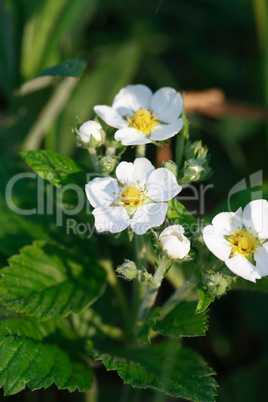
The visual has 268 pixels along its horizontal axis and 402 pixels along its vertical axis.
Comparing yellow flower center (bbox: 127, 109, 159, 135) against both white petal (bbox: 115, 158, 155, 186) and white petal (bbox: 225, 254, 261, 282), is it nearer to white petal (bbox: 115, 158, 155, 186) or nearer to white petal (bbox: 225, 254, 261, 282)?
white petal (bbox: 115, 158, 155, 186)

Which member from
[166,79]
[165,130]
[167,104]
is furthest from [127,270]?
[166,79]

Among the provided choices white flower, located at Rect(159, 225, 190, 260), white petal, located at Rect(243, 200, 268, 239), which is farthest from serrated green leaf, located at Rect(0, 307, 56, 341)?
white petal, located at Rect(243, 200, 268, 239)

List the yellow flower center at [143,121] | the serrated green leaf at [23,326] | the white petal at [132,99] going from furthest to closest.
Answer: the white petal at [132,99]
the yellow flower center at [143,121]
the serrated green leaf at [23,326]

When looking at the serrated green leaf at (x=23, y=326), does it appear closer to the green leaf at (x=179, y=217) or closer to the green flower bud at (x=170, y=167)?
the green leaf at (x=179, y=217)

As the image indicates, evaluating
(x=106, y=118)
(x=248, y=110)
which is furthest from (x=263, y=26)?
(x=106, y=118)

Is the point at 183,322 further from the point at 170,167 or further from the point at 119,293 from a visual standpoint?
the point at 170,167

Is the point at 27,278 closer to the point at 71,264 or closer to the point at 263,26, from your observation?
the point at 71,264

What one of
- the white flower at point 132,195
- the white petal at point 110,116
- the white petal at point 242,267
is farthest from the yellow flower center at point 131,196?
the white petal at point 242,267

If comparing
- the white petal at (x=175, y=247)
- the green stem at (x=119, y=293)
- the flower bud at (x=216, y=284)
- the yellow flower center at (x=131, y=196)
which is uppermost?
the yellow flower center at (x=131, y=196)
